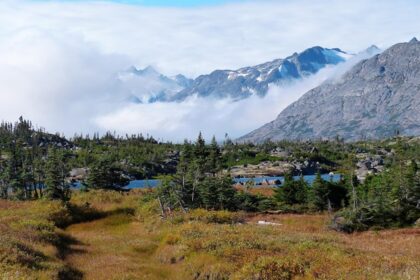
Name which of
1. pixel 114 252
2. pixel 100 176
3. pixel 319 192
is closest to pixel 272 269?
pixel 114 252

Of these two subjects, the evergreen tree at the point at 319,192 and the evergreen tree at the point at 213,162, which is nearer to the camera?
the evergreen tree at the point at 319,192

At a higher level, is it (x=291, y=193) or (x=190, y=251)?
(x=190, y=251)

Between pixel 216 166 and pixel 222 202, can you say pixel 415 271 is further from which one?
pixel 216 166

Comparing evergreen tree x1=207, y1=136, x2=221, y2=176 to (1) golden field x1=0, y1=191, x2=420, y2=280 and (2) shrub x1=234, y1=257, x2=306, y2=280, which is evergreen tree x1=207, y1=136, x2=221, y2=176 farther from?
(2) shrub x1=234, y1=257, x2=306, y2=280

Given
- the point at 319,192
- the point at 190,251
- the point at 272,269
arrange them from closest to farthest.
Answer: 1. the point at 272,269
2. the point at 190,251
3. the point at 319,192

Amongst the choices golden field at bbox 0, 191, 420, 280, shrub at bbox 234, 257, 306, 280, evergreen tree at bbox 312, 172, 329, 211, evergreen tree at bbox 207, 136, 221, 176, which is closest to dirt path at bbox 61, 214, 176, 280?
golden field at bbox 0, 191, 420, 280

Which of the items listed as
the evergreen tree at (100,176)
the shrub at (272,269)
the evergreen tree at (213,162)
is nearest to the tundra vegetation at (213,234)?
the shrub at (272,269)

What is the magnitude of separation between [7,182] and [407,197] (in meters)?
93.5

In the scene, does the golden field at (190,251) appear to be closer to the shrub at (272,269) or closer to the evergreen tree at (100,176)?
the shrub at (272,269)

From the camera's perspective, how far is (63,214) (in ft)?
150

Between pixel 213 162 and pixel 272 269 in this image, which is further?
pixel 213 162

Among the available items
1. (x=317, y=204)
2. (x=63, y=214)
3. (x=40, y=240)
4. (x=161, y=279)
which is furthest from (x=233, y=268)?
(x=317, y=204)

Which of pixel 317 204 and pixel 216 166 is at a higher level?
pixel 216 166

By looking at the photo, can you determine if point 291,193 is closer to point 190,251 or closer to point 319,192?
point 319,192
